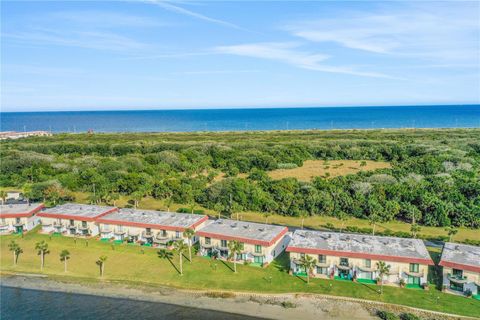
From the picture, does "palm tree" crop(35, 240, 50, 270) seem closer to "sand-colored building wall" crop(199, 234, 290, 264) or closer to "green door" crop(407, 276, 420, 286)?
"sand-colored building wall" crop(199, 234, 290, 264)

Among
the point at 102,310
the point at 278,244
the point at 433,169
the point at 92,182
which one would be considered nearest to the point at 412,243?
the point at 278,244

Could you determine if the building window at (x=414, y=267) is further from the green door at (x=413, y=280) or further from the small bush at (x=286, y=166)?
the small bush at (x=286, y=166)

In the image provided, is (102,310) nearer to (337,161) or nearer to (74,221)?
(74,221)

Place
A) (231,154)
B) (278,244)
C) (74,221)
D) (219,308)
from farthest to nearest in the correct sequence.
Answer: (231,154), (74,221), (278,244), (219,308)

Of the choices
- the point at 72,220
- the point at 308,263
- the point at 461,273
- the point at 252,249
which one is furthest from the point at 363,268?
the point at 72,220

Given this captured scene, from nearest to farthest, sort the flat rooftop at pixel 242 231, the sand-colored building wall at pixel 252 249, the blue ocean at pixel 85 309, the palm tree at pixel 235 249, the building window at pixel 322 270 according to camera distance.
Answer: the blue ocean at pixel 85 309 → the building window at pixel 322 270 → the palm tree at pixel 235 249 → the sand-colored building wall at pixel 252 249 → the flat rooftop at pixel 242 231

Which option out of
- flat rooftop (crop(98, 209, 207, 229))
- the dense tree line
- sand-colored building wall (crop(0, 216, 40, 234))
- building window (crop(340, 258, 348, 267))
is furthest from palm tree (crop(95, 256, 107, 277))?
building window (crop(340, 258, 348, 267))

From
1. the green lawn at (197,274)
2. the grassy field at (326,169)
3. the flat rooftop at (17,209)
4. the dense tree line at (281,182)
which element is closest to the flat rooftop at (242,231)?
the green lawn at (197,274)
